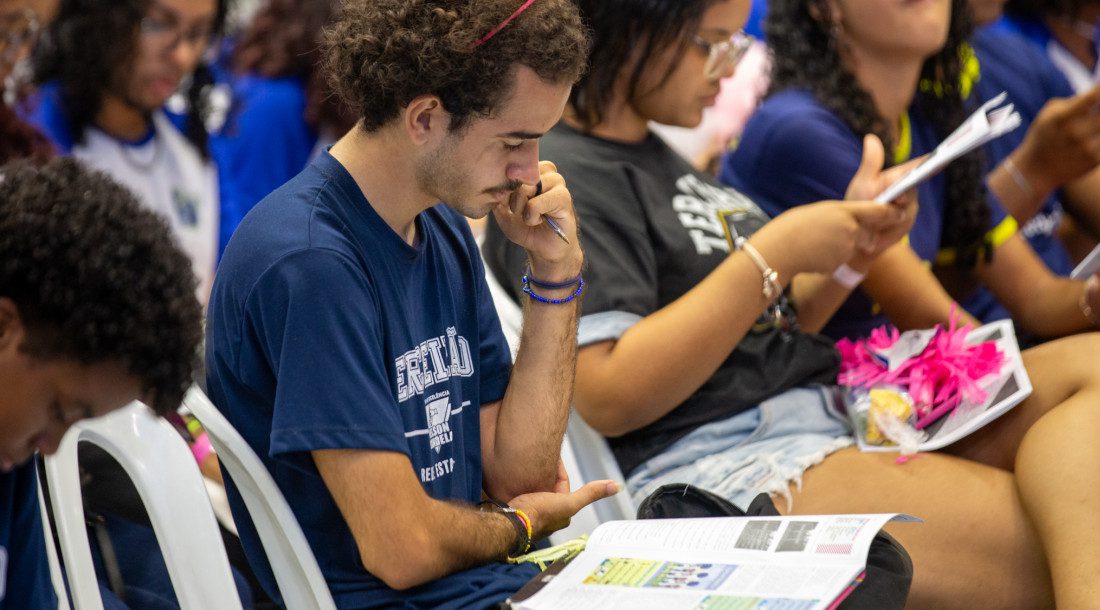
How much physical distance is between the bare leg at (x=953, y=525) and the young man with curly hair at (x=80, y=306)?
0.99m

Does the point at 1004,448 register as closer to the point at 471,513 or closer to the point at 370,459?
the point at 471,513

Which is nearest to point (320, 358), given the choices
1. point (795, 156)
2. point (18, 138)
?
point (795, 156)

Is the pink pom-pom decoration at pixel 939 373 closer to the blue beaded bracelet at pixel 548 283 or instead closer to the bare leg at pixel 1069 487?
the bare leg at pixel 1069 487

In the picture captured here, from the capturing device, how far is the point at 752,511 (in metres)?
1.57

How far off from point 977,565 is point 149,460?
1.13 metres

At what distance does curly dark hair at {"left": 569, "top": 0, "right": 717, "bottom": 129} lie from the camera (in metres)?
1.92

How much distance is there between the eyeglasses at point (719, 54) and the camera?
1.95 metres

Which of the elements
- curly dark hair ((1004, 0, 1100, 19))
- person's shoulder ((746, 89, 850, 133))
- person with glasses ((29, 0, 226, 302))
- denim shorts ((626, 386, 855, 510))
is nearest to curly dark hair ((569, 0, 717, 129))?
person's shoulder ((746, 89, 850, 133))

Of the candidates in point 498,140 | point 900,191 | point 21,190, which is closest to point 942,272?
point 900,191

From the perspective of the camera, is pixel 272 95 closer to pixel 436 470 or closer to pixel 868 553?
pixel 436 470

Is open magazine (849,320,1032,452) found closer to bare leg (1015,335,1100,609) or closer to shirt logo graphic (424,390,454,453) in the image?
bare leg (1015,335,1100,609)

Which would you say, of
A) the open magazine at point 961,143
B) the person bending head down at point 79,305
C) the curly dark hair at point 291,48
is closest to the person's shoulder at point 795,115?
the open magazine at point 961,143

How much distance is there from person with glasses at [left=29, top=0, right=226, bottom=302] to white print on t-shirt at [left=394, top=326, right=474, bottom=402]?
4.70ft

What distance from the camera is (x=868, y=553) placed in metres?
1.37
